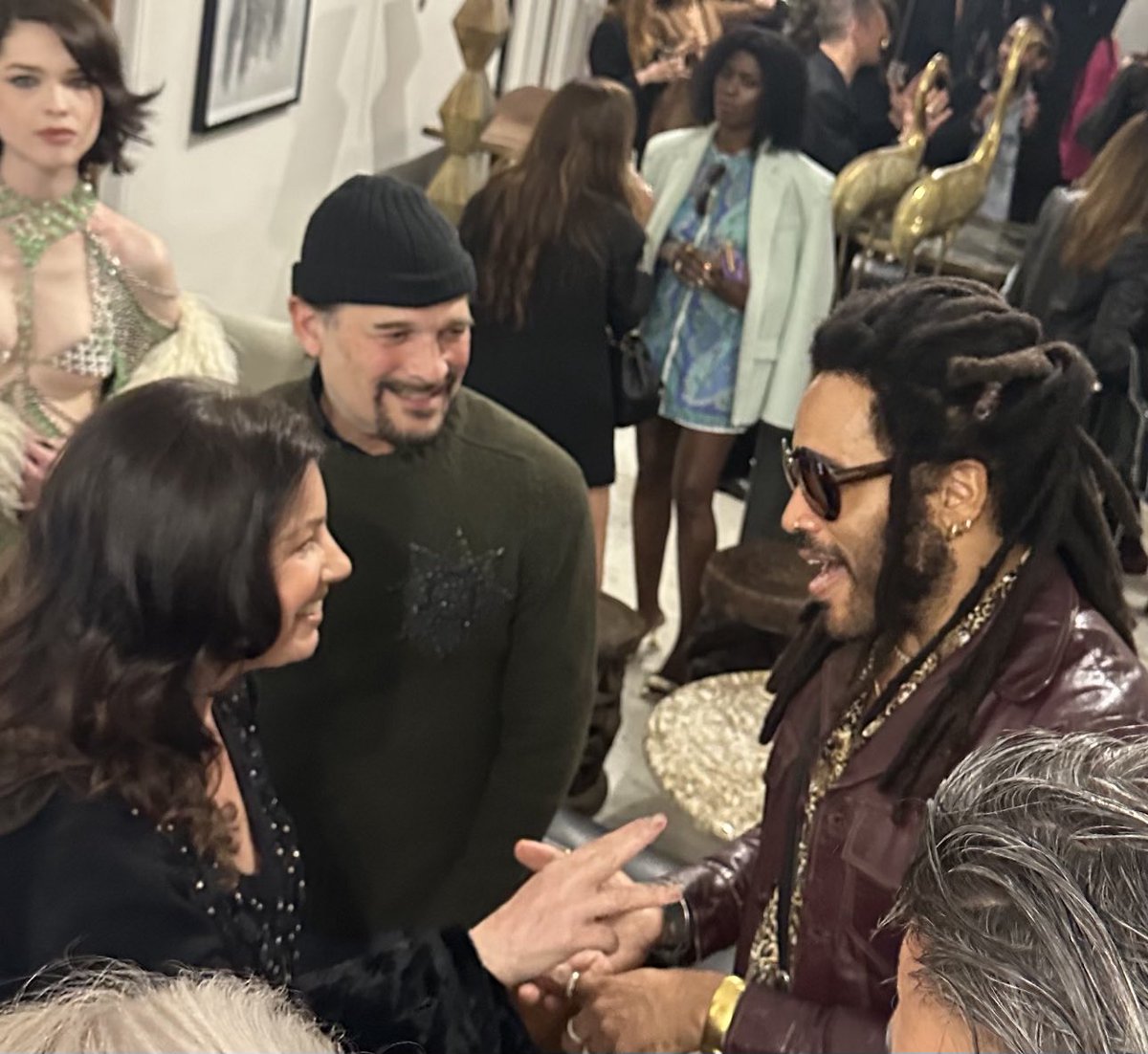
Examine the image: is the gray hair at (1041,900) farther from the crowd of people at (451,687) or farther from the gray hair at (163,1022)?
the gray hair at (163,1022)

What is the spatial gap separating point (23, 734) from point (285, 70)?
10.2ft

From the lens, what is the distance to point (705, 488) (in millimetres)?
4008

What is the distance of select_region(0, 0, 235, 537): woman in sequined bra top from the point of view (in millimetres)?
2201

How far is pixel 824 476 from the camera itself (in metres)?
1.47

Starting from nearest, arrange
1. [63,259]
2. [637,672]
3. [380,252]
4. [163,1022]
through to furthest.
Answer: [163,1022] → [380,252] → [63,259] → [637,672]

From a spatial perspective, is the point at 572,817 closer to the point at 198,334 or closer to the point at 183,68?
the point at 198,334

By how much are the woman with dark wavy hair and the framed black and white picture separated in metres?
2.30

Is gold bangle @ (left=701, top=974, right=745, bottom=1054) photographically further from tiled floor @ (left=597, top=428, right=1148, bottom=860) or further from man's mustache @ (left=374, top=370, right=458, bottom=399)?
tiled floor @ (left=597, top=428, right=1148, bottom=860)

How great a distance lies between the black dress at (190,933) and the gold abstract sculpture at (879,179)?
9.50ft

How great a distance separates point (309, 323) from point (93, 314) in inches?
25.7

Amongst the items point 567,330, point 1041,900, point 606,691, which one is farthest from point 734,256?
point 1041,900

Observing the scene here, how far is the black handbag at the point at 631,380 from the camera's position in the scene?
12.0 ft

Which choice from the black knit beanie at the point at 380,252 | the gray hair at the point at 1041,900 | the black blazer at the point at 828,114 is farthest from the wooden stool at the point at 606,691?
the gray hair at the point at 1041,900

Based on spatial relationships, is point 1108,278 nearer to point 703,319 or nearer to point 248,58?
point 703,319
